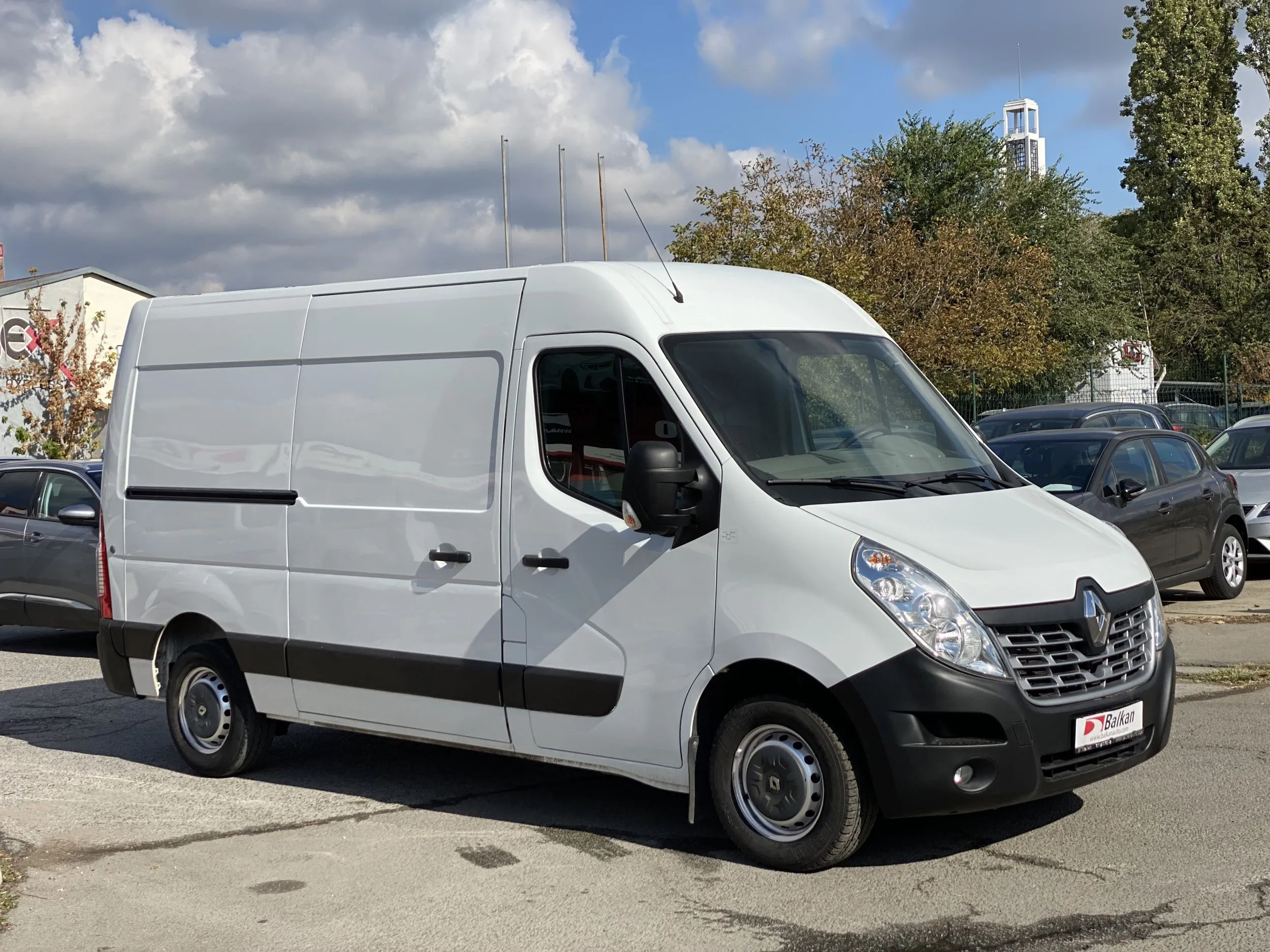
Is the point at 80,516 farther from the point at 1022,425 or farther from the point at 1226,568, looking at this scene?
the point at 1022,425

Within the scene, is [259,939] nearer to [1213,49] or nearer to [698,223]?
[698,223]

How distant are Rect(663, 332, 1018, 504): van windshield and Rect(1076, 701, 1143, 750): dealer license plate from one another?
1.08 meters

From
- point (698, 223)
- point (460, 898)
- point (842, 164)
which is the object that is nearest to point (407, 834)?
point (460, 898)

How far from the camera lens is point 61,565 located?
12.3 metres

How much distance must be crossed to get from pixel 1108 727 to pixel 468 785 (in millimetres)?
3291

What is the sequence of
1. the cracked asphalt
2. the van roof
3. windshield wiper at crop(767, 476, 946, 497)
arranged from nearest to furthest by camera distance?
1. the cracked asphalt
2. windshield wiper at crop(767, 476, 946, 497)
3. the van roof

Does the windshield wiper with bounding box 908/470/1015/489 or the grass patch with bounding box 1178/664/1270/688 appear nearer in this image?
the windshield wiper with bounding box 908/470/1015/489

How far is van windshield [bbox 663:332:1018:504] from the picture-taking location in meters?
5.78

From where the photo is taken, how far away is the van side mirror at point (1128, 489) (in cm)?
1110

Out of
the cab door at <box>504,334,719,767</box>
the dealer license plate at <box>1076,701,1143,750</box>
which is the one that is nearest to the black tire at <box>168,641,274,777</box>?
the cab door at <box>504,334,719,767</box>

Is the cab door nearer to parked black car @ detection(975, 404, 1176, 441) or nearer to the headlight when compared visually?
the headlight

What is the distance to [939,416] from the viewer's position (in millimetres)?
6504

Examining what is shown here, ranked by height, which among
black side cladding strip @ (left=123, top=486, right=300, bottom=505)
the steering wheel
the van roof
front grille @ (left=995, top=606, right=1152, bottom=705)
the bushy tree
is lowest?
front grille @ (left=995, top=606, right=1152, bottom=705)

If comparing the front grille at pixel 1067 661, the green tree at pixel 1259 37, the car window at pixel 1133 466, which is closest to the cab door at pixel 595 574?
the front grille at pixel 1067 661
